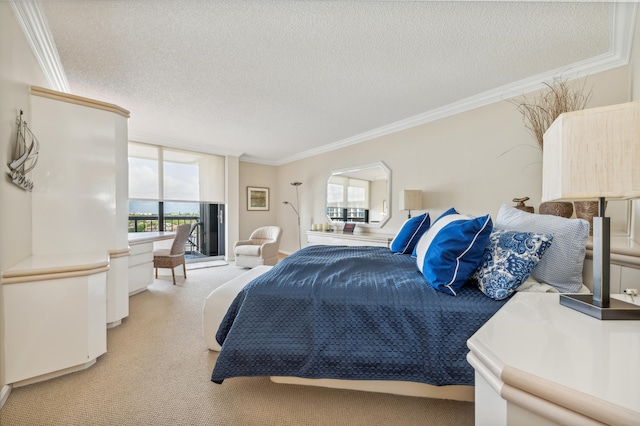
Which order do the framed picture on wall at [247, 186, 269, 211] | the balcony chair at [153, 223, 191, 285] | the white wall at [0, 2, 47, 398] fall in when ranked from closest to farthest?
the white wall at [0, 2, 47, 398] < the balcony chair at [153, 223, 191, 285] < the framed picture on wall at [247, 186, 269, 211]

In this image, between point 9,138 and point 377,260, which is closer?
point 9,138

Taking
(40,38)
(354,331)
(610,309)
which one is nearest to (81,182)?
(40,38)

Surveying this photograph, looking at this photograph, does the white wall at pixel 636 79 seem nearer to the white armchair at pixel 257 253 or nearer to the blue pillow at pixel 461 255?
the blue pillow at pixel 461 255

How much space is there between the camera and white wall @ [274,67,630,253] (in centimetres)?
282

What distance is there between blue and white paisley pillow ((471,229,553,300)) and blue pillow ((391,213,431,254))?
3.58ft

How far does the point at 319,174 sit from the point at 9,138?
178 inches

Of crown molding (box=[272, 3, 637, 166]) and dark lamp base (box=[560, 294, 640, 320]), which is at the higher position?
crown molding (box=[272, 3, 637, 166])

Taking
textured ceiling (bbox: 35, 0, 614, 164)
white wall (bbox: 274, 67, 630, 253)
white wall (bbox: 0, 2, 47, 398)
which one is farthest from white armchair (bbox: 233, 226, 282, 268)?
white wall (bbox: 0, 2, 47, 398)

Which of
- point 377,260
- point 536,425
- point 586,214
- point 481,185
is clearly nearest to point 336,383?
point 377,260

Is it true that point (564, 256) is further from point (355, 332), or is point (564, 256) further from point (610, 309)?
point (355, 332)

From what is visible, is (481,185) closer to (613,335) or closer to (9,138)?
(613,335)

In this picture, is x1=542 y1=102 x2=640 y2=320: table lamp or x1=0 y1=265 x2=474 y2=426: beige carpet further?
x1=0 y1=265 x2=474 y2=426: beige carpet

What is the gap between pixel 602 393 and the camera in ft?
1.60

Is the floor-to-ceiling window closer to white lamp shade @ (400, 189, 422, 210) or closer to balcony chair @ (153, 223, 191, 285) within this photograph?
balcony chair @ (153, 223, 191, 285)
